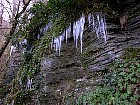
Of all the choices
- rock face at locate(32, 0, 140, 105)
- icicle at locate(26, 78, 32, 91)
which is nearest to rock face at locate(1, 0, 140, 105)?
rock face at locate(32, 0, 140, 105)

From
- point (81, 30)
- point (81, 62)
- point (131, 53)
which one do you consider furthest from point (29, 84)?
point (131, 53)

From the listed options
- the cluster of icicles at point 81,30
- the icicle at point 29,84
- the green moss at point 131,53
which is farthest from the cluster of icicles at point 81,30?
the icicle at point 29,84

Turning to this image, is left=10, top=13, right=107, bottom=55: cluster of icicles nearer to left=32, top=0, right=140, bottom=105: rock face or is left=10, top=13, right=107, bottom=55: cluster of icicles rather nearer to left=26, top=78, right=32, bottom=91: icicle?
left=32, top=0, right=140, bottom=105: rock face

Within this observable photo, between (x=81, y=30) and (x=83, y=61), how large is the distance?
29.7 inches

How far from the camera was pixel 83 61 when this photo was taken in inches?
203

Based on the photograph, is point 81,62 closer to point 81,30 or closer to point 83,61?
point 83,61

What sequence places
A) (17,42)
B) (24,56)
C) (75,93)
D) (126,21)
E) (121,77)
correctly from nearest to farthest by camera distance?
(121,77) < (75,93) < (126,21) < (24,56) < (17,42)

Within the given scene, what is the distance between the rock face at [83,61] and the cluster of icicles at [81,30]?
96 mm

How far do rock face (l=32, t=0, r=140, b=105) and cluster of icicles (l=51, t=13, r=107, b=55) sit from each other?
0.31 feet

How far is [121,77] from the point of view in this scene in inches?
164

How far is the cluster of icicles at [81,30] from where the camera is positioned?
513 centimetres

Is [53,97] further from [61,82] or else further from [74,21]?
[74,21]

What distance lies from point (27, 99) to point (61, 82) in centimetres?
100

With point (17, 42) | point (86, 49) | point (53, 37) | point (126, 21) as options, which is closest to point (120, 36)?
point (126, 21)
